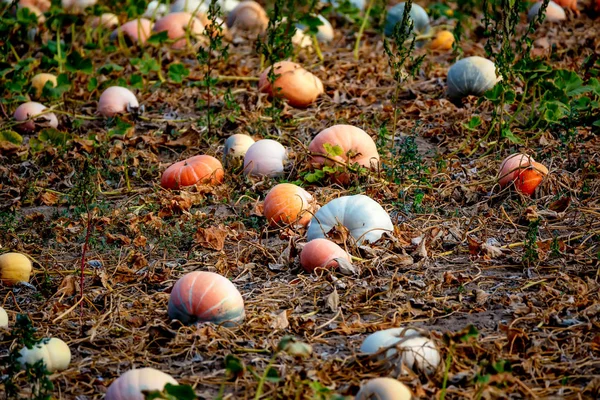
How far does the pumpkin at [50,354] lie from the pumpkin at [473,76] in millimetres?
3837

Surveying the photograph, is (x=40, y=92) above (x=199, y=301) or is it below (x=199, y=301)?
below

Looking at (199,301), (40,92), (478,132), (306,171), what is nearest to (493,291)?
(199,301)

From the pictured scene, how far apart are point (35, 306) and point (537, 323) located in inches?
93.5

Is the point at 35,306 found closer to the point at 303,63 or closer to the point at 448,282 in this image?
the point at 448,282

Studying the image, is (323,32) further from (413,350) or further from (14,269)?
(413,350)

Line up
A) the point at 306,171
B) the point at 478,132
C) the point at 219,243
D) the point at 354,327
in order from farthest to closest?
the point at 478,132
the point at 306,171
the point at 219,243
the point at 354,327

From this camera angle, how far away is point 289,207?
4.71 meters

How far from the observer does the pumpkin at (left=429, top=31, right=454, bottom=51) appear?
7.57 metres

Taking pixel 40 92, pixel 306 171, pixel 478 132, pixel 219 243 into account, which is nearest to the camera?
pixel 219 243

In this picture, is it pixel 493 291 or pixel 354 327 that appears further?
pixel 493 291

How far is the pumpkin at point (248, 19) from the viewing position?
8391 millimetres

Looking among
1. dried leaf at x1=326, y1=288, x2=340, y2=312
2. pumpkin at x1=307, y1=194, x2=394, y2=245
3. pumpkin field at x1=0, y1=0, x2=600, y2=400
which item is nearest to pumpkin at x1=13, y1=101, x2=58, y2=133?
pumpkin field at x1=0, y1=0, x2=600, y2=400

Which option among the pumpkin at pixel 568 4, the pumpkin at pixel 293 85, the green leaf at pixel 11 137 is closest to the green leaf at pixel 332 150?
the pumpkin at pixel 293 85

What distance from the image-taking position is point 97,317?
3.89 m
